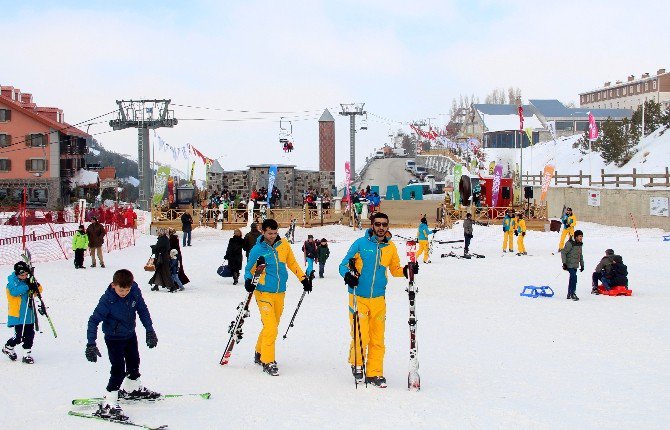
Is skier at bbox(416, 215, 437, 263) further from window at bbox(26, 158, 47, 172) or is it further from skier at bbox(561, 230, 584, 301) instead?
window at bbox(26, 158, 47, 172)

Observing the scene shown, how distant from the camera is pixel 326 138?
2226 inches

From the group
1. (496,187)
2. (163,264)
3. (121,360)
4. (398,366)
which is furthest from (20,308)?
(496,187)

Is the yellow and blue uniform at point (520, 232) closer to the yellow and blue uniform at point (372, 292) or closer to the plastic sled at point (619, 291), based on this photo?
the plastic sled at point (619, 291)

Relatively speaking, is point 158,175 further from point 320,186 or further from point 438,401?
point 438,401

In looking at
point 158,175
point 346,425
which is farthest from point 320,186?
point 346,425

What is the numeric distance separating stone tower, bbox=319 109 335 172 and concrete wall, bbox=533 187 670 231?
17.1 metres

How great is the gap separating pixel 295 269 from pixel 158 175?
31166mm

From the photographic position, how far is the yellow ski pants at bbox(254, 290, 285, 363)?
8570 millimetres

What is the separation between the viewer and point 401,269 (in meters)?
8.20

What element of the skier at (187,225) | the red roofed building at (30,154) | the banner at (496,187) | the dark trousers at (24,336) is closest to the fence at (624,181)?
the banner at (496,187)

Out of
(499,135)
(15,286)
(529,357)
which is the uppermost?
Answer: (499,135)

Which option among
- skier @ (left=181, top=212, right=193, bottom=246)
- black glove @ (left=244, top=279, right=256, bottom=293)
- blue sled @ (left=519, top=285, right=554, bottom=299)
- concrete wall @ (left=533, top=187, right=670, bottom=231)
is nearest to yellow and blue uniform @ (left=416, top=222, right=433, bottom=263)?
blue sled @ (left=519, top=285, right=554, bottom=299)

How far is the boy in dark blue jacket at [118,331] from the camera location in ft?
22.5

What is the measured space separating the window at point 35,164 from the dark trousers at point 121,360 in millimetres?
56805
